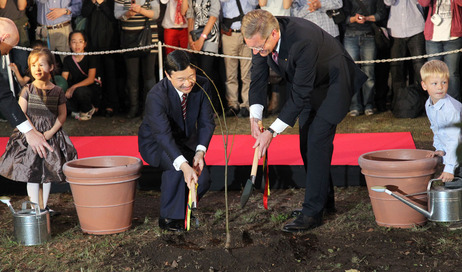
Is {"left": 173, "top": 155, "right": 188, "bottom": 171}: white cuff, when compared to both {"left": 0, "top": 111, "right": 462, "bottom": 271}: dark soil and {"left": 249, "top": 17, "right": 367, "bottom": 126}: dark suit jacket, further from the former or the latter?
{"left": 249, "top": 17, "right": 367, "bottom": 126}: dark suit jacket

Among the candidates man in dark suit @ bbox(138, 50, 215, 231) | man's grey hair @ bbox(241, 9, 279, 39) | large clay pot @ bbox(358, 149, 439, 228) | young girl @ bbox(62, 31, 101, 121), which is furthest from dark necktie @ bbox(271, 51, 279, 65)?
young girl @ bbox(62, 31, 101, 121)

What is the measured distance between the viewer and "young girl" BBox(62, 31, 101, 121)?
29.6ft

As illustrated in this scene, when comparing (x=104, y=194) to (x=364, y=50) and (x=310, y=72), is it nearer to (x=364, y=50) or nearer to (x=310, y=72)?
(x=310, y=72)

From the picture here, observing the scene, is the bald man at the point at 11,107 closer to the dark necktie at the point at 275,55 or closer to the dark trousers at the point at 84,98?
the dark necktie at the point at 275,55

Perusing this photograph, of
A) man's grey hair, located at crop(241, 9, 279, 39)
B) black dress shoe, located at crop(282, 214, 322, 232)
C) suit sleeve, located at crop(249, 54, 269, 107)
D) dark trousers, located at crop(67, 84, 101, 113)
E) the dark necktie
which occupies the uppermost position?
man's grey hair, located at crop(241, 9, 279, 39)

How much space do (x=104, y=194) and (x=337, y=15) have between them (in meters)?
4.66

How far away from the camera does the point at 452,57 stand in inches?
328

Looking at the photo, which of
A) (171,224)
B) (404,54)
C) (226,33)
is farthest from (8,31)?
(404,54)

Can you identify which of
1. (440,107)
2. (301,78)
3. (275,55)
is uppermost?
(275,55)

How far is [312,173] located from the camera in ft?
15.8

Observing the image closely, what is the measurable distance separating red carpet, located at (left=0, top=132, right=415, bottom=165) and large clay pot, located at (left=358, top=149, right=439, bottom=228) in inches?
47.0

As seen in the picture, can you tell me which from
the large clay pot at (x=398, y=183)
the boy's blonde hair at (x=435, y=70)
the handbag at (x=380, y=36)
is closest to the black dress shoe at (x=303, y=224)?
the large clay pot at (x=398, y=183)

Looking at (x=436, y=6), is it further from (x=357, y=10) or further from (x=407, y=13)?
(x=357, y=10)

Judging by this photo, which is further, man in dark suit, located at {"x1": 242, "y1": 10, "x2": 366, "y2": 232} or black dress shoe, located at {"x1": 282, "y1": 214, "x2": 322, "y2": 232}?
black dress shoe, located at {"x1": 282, "y1": 214, "x2": 322, "y2": 232}
